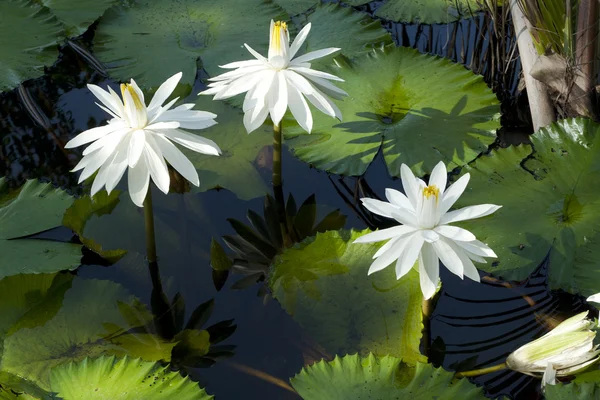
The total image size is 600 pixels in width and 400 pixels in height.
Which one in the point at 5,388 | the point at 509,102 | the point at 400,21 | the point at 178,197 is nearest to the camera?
the point at 5,388

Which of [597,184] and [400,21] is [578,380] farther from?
[400,21]

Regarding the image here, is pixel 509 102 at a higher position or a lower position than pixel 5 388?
higher

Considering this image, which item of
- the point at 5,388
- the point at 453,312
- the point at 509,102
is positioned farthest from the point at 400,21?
the point at 5,388

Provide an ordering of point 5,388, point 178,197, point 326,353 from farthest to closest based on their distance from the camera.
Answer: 1. point 178,197
2. point 326,353
3. point 5,388

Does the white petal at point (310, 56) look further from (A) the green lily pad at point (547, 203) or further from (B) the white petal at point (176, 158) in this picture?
(A) the green lily pad at point (547, 203)

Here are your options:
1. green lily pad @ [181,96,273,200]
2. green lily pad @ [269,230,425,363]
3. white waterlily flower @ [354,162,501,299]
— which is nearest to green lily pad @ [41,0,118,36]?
green lily pad @ [181,96,273,200]

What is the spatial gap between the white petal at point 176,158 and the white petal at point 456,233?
0.66m

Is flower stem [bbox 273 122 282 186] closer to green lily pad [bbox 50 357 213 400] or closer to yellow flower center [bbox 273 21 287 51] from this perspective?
yellow flower center [bbox 273 21 287 51]

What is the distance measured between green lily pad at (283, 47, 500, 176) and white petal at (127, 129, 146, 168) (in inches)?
27.6

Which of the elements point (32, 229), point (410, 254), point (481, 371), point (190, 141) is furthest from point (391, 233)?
point (32, 229)

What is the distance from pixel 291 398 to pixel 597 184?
1.14 m

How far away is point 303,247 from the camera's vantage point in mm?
2033

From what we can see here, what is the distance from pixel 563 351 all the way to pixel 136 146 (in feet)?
3.89

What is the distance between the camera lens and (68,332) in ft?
6.15
